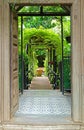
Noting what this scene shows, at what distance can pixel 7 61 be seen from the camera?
257 inches

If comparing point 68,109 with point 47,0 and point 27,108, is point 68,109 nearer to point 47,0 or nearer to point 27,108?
point 27,108

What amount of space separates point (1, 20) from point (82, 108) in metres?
2.14

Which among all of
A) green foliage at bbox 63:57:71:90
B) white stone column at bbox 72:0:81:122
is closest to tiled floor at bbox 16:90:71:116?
green foliage at bbox 63:57:71:90

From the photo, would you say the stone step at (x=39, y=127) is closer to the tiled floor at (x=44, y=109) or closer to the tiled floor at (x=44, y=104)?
the tiled floor at (x=44, y=109)

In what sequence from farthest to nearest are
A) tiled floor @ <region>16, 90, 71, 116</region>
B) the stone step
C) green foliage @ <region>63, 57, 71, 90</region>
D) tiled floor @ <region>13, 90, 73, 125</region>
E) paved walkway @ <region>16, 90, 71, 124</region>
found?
green foliage @ <region>63, 57, 71, 90</region> < tiled floor @ <region>16, 90, 71, 116</region> < paved walkway @ <region>16, 90, 71, 124</region> < tiled floor @ <region>13, 90, 73, 125</region> < the stone step

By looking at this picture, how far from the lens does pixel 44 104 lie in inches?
340

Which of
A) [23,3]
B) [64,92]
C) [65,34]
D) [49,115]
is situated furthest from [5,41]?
[65,34]

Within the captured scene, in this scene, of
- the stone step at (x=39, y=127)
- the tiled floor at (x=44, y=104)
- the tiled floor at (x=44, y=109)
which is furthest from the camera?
the tiled floor at (x=44, y=104)

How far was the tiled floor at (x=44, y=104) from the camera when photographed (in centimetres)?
753

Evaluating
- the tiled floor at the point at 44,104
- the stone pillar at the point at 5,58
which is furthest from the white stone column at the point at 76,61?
the stone pillar at the point at 5,58

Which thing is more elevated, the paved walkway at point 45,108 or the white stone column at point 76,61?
the white stone column at point 76,61

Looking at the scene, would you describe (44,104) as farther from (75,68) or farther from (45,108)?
(75,68)

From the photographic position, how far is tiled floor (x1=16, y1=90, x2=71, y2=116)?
24.7 feet

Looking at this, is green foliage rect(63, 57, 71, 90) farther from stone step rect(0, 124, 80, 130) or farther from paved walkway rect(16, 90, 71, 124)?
stone step rect(0, 124, 80, 130)
